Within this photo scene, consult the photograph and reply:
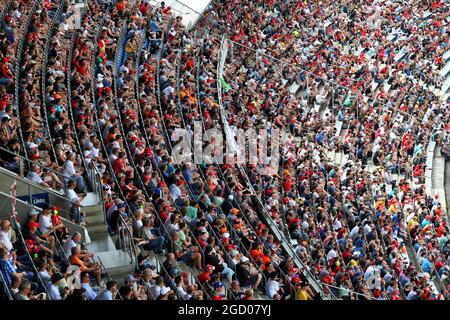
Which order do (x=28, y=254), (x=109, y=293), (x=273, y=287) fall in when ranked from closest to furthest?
(x=109, y=293), (x=28, y=254), (x=273, y=287)

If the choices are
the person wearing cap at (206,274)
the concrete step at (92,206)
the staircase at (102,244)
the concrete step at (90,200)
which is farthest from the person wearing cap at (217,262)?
the concrete step at (90,200)

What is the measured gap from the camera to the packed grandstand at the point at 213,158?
46.5ft

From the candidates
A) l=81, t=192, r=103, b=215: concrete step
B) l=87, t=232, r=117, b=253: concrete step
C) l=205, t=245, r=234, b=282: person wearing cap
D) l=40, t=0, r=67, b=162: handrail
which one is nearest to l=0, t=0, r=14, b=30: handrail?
A: l=40, t=0, r=67, b=162: handrail

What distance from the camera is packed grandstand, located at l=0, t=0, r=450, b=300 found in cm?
1417

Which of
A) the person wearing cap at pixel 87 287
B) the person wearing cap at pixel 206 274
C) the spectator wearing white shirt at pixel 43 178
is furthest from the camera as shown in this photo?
the person wearing cap at pixel 206 274

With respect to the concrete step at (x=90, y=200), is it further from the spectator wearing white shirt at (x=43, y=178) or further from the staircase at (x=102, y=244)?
the spectator wearing white shirt at (x=43, y=178)

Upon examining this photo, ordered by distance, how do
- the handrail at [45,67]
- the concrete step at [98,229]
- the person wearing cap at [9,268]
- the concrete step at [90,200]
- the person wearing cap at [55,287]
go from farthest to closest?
the handrail at [45,67], the concrete step at [90,200], the concrete step at [98,229], the person wearing cap at [55,287], the person wearing cap at [9,268]

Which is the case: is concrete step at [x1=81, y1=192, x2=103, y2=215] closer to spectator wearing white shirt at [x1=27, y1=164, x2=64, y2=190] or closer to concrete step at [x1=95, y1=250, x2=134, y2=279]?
spectator wearing white shirt at [x1=27, y1=164, x2=64, y2=190]

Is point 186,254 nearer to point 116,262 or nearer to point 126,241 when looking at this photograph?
point 126,241

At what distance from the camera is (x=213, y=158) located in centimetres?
1984

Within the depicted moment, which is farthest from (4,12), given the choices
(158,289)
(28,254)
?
(158,289)

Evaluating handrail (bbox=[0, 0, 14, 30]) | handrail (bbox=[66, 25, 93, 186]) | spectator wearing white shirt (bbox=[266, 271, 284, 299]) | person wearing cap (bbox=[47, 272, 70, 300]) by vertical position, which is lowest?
spectator wearing white shirt (bbox=[266, 271, 284, 299])

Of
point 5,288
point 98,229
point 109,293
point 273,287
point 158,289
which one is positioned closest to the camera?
point 5,288

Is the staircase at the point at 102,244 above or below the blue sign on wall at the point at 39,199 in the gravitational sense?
below
